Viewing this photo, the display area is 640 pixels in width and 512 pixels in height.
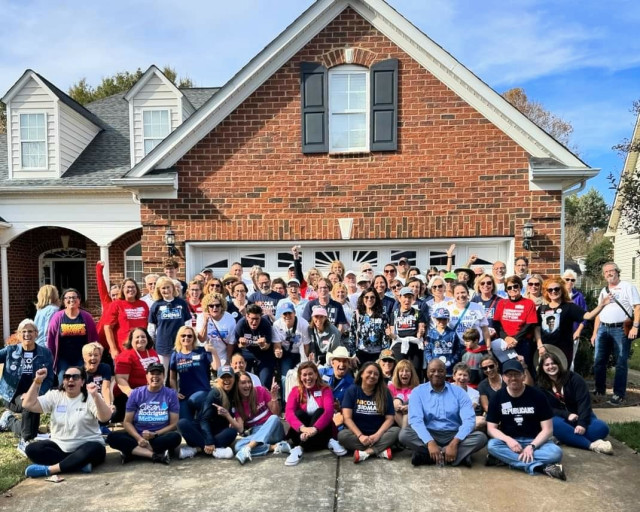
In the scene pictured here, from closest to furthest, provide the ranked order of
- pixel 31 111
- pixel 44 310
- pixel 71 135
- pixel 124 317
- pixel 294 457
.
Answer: pixel 294 457
pixel 124 317
pixel 44 310
pixel 31 111
pixel 71 135

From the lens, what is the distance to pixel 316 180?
31.7 ft

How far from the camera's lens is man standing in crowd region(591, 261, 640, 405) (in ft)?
23.6

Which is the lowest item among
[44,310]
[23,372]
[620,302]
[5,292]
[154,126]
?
[23,372]

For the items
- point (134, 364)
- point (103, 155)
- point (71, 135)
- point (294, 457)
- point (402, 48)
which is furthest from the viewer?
point (103, 155)

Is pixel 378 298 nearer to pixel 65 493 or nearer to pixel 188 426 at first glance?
pixel 188 426

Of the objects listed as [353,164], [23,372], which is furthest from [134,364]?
[353,164]

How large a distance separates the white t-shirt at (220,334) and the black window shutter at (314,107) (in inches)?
168

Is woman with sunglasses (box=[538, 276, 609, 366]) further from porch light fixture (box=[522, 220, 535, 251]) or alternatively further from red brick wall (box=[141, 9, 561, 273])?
red brick wall (box=[141, 9, 561, 273])

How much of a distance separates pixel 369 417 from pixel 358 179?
5127 millimetres

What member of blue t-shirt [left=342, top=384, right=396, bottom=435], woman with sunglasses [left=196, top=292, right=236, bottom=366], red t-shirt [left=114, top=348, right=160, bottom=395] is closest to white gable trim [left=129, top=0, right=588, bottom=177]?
woman with sunglasses [left=196, top=292, right=236, bottom=366]

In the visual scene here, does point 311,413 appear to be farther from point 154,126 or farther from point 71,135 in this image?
point 71,135

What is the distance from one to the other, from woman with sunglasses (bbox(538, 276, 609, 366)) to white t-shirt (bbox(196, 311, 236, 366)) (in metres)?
3.62

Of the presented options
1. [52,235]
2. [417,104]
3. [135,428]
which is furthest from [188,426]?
[52,235]

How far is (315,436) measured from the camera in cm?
548
